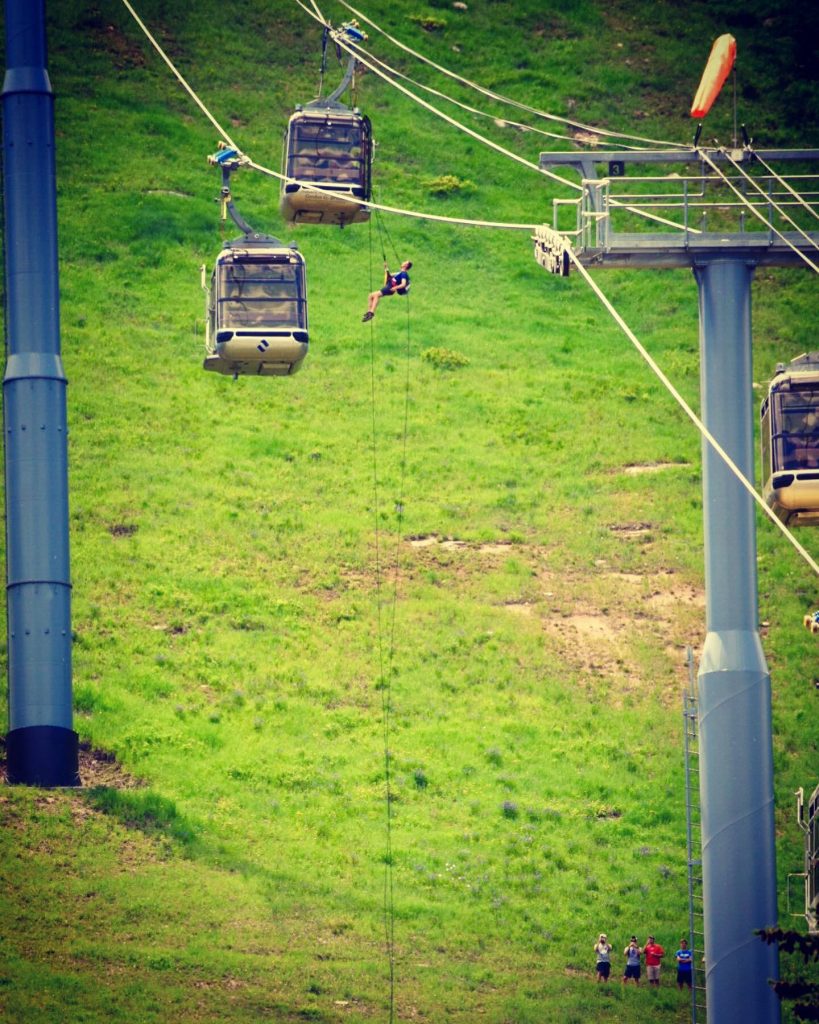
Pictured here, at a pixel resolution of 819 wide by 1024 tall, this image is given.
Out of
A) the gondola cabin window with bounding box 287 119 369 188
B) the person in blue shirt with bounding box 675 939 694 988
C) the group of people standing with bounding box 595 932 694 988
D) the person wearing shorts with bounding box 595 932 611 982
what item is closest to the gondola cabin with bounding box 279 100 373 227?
the gondola cabin window with bounding box 287 119 369 188

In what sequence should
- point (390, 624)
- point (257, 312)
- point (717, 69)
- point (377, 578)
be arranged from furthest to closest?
1. point (377, 578)
2. point (390, 624)
3. point (257, 312)
4. point (717, 69)

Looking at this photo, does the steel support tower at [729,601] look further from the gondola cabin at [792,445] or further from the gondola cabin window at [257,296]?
the gondola cabin window at [257,296]

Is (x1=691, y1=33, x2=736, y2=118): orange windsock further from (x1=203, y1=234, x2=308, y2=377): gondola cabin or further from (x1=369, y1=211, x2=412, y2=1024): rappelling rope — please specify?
(x1=369, y1=211, x2=412, y2=1024): rappelling rope

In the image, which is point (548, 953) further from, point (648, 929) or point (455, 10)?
point (455, 10)

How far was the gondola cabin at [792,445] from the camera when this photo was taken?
1037 inches

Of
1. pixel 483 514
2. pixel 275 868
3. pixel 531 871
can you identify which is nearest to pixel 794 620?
pixel 483 514

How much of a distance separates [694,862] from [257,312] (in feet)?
41.7

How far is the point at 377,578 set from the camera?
47.7 m

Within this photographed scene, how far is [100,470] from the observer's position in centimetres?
5034

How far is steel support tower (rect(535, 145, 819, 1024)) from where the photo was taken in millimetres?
23438

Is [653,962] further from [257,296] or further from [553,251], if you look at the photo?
[257,296]

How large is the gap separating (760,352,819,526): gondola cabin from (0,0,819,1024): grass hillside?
388 inches

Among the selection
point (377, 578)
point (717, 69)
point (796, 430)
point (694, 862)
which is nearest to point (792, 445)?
point (796, 430)

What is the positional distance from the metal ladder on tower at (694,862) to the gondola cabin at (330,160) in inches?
445
